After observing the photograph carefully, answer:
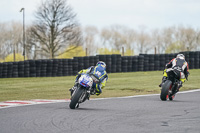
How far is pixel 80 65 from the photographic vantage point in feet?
83.3

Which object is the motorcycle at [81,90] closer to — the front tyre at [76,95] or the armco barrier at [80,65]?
the front tyre at [76,95]

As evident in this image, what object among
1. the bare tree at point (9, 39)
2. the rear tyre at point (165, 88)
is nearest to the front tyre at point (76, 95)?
the rear tyre at point (165, 88)

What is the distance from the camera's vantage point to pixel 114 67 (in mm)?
26469

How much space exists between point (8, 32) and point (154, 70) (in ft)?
253

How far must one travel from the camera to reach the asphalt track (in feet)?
22.6

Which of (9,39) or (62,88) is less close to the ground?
(9,39)

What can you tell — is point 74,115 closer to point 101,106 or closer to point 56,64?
point 101,106

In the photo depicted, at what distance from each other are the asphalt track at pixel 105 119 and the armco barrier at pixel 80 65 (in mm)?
13663

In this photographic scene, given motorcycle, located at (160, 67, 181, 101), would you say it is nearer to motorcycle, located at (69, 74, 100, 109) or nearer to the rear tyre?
the rear tyre

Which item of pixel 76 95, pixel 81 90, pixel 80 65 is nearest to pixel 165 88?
pixel 81 90

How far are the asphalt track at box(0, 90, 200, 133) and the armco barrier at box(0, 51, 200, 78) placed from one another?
44.8ft

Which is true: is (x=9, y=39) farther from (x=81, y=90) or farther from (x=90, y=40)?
(x=81, y=90)

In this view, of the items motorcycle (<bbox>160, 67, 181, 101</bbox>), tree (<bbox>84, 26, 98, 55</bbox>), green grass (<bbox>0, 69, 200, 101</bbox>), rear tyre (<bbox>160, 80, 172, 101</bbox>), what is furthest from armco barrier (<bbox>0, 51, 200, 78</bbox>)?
tree (<bbox>84, 26, 98, 55</bbox>)

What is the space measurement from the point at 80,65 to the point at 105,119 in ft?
56.9
